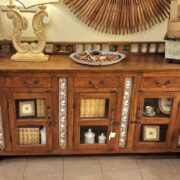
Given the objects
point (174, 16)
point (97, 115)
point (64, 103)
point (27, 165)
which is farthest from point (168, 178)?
point (174, 16)

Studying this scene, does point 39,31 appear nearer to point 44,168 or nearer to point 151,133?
point 44,168

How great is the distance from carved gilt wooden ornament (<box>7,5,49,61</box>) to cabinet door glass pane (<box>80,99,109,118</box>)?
490 millimetres

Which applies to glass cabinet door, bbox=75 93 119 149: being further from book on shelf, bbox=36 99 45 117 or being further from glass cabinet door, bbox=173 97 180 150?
glass cabinet door, bbox=173 97 180 150

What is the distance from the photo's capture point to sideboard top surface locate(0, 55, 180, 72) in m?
1.79

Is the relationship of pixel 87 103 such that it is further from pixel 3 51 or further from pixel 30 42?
pixel 3 51

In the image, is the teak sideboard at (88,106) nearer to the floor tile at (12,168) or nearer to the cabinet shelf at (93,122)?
the cabinet shelf at (93,122)

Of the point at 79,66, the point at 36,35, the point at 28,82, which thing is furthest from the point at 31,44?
the point at 79,66

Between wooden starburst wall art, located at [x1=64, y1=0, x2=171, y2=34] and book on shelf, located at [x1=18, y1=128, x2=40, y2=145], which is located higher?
wooden starburst wall art, located at [x1=64, y1=0, x2=171, y2=34]

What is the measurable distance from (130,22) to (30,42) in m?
0.89

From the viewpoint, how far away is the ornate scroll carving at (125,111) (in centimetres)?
190

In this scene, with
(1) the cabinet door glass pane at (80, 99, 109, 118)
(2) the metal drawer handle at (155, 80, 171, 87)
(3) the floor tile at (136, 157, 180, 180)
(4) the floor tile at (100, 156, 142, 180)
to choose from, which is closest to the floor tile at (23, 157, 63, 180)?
(4) the floor tile at (100, 156, 142, 180)

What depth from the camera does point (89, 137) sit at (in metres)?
2.08

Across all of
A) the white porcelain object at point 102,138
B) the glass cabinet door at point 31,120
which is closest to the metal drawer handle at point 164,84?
the white porcelain object at point 102,138

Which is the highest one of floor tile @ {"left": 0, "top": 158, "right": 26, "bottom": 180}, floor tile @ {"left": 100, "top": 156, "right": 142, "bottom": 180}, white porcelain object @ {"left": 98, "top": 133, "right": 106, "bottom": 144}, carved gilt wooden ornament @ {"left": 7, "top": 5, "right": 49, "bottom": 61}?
carved gilt wooden ornament @ {"left": 7, "top": 5, "right": 49, "bottom": 61}
